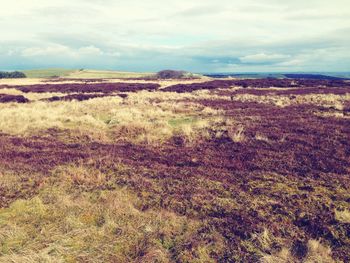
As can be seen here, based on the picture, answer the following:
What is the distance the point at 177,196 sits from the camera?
7.48m

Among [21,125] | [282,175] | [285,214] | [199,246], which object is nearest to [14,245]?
[199,246]

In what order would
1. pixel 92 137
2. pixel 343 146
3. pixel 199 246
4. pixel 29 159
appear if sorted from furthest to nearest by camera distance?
pixel 92 137
pixel 343 146
pixel 29 159
pixel 199 246

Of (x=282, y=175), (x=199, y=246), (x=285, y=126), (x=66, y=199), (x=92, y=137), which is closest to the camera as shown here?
(x=199, y=246)

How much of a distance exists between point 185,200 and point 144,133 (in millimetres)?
7493

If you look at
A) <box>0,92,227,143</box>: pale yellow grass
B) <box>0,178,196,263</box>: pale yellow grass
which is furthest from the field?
<box>0,92,227,143</box>: pale yellow grass

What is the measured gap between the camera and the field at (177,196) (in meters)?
5.39

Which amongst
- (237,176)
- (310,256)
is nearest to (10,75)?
(237,176)

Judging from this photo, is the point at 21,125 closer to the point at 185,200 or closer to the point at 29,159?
the point at 29,159

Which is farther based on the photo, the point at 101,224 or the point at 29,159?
the point at 29,159

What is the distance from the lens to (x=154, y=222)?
20.5ft

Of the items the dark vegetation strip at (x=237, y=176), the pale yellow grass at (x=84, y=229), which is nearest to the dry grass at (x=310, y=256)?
the dark vegetation strip at (x=237, y=176)

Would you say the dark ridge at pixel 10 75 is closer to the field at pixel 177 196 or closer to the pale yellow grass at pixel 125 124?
the pale yellow grass at pixel 125 124

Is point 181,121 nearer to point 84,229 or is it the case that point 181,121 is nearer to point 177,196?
point 177,196

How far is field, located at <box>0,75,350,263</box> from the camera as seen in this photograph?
5395 millimetres
